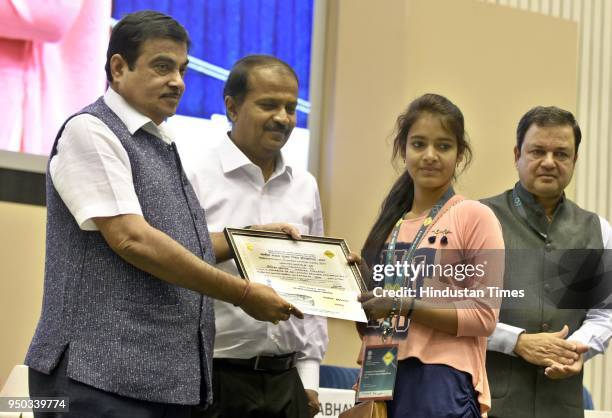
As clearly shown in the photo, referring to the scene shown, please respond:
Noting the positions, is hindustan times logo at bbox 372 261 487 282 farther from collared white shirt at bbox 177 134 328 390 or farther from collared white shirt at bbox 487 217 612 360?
collared white shirt at bbox 177 134 328 390

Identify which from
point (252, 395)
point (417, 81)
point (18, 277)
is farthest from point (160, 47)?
point (417, 81)

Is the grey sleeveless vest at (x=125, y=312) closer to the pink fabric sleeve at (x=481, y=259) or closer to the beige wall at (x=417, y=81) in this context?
the pink fabric sleeve at (x=481, y=259)

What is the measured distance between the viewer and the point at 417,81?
602cm

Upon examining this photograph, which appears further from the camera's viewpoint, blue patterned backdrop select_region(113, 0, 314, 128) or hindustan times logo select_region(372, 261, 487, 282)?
blue patterned backdrop select_region(113, 0, 314, 128)

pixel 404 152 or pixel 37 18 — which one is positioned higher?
pixel 37 18

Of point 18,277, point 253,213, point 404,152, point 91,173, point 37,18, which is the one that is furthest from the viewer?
point 37,18

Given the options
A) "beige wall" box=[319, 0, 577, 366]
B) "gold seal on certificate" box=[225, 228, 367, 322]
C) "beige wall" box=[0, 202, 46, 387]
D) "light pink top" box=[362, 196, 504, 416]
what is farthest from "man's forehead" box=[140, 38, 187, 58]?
"beige wall" box=[319, 0, 577, 366]

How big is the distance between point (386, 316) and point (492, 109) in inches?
147

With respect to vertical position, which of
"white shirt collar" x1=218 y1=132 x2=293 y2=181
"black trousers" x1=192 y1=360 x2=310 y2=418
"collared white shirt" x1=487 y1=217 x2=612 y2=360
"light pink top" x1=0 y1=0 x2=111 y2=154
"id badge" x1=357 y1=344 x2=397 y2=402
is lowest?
"black trousers" x1=192 y1=360 x2=310 y2=418

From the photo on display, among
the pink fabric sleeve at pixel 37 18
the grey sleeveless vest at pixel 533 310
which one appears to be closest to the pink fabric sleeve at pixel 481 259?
the grey sleeveless vest at pixel 533 310

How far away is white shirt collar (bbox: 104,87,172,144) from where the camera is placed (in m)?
2.68

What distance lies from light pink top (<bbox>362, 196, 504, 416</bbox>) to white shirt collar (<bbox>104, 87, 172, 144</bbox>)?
32.8 inches

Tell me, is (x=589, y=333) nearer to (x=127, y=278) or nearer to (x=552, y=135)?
(x=552, y=135)

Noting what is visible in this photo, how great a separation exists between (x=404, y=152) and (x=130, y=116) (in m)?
0.95
